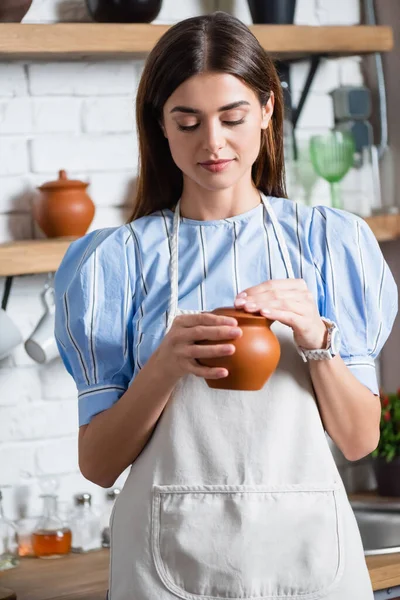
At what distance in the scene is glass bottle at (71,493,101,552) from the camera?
2404 mm

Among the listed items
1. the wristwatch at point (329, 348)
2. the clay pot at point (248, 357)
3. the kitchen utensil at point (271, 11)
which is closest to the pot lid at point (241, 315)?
the clay pot at point (248, 357)

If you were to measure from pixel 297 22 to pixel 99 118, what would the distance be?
0.64 meters

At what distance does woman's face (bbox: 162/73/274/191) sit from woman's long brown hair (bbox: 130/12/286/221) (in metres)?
0.02

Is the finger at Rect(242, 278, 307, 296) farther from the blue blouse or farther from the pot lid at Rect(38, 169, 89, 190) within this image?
the pot lid at Rect(38, 169, 89, 190)

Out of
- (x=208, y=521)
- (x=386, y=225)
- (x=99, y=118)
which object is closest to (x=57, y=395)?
(x=99, y=118)

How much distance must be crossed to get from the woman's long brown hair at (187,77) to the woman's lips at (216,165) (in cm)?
11

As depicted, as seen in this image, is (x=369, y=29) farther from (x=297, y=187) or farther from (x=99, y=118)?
(x=99, y=118)

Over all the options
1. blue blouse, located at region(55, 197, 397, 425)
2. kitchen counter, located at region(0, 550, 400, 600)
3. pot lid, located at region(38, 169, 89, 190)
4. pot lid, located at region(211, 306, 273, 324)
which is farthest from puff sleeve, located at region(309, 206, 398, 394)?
pot lid, located at region(38, 169, 89, 190)

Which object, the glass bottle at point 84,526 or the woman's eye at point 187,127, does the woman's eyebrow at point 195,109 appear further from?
the glass bottle at point 84,526

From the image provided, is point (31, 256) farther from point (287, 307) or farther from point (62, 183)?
point (287, 307)

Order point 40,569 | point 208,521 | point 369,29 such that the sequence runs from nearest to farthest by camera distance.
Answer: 1. point 208,521
2. point 40,569
3. point 369,29

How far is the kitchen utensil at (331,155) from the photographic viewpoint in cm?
265

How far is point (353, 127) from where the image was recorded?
110 inches

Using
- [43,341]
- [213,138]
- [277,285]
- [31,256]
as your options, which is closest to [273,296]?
[277,285]
